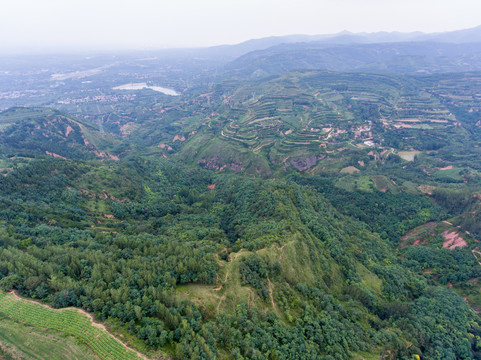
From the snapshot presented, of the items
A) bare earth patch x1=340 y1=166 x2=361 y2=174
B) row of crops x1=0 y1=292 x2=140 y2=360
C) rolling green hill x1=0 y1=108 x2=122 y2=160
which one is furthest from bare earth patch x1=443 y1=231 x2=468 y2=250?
rolling green hill x1=0 y1=108 x2=122 y2=160

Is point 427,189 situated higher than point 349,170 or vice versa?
point 349,170

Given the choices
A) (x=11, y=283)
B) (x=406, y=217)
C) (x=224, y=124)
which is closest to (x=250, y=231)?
(x=11, y=283)

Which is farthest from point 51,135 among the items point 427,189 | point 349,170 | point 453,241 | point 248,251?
point 427,189

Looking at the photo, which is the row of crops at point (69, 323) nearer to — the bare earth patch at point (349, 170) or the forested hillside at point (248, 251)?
the forested hillside at point (248, 251)

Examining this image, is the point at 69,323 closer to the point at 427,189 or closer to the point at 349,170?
the point at 427,189

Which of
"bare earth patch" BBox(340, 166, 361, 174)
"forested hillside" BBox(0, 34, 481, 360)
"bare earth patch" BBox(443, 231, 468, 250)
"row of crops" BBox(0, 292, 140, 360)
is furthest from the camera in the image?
"bare earth patch" BBox(340, 166, 361, 174)

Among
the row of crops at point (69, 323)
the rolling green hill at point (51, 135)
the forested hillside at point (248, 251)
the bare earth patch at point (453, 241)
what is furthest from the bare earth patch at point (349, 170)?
the rolling green hill at point (51, 135)

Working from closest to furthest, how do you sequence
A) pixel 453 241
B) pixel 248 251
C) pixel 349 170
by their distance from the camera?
pixel 248 251
pixel 453 241
pixel 349 170

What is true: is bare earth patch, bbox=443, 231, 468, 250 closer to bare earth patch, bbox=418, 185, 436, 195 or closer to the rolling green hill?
bare earth patch, bbox=418, 185, 436, 195
